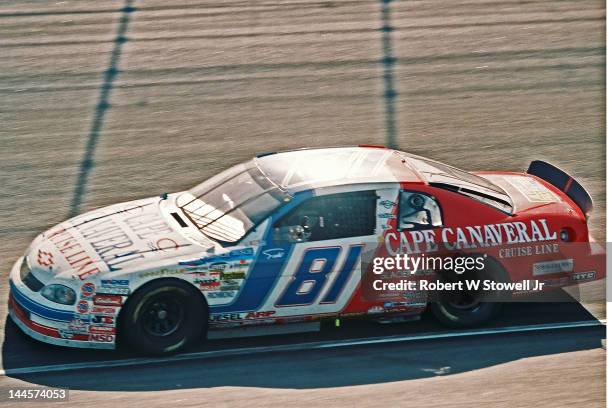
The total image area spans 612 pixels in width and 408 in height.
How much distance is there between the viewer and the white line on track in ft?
28.2

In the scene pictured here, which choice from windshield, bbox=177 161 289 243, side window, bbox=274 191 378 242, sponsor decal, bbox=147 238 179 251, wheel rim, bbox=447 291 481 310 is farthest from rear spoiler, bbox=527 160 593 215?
sponsor decal, bbox=147 238 179 251

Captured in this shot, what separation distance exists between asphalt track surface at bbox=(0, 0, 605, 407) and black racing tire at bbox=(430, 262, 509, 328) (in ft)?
0.70

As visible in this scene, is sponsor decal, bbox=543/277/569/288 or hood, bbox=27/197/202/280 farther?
sponsor decal, bbox=543/277/569/288

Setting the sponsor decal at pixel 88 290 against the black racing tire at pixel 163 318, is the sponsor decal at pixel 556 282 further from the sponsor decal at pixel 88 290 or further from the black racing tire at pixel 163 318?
the sponsor decal at pixel 88 290

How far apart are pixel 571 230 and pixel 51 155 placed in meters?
7.09

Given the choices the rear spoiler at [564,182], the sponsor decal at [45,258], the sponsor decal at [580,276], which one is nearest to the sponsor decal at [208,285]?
the sponsor decal at [45,258]

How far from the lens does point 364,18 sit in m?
18.1

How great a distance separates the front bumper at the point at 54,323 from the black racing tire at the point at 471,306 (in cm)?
281

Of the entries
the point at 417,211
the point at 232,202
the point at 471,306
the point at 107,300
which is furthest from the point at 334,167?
the point at 107,300

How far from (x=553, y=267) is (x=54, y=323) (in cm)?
427

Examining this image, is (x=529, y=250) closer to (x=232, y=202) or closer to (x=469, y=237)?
(x=469, y=237)

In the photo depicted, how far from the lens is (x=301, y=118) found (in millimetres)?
14727

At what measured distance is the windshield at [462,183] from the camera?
9305 mm

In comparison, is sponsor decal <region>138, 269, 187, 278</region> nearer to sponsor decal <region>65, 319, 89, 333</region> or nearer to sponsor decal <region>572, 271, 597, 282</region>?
sponsor decal <region>65, 319, 89, 333</region>
